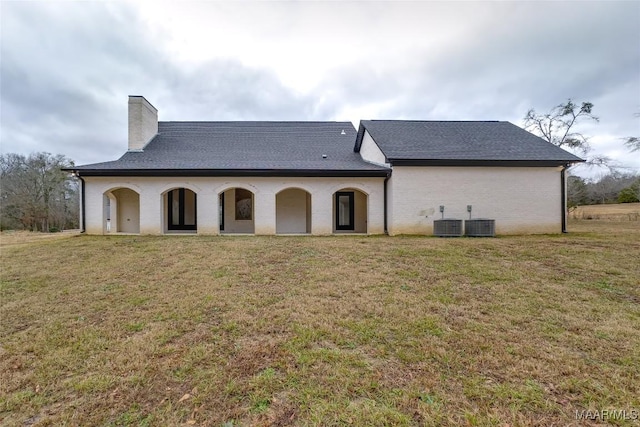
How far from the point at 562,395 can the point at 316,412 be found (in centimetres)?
221

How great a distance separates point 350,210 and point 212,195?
22.7ft

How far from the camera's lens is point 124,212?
45.2ft

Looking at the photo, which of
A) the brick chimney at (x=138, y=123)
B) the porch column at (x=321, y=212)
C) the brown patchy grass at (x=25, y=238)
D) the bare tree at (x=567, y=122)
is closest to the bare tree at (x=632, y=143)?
the bare tree at (x=567, y=122)

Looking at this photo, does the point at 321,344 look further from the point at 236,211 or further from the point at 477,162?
the point at 236,211

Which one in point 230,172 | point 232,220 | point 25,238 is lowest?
point 25,238

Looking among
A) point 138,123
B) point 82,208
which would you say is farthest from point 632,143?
point 82,208

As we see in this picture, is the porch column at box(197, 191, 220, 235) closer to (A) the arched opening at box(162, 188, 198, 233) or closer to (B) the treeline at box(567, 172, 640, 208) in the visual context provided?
(A) the arched opening at box(162, 188, 198, 233)

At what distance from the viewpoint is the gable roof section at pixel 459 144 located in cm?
1204

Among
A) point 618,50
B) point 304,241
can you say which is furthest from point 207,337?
point 618,50

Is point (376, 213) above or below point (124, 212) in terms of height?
below

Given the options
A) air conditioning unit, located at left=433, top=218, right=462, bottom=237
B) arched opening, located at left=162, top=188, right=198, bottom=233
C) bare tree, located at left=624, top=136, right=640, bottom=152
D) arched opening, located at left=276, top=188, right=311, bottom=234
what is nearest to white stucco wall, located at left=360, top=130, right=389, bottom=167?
air conditioning unit, located at left=433, top=218, right=462, bottom=237

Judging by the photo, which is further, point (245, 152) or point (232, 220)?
point (245, 152)

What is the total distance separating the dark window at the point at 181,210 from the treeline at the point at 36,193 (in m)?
20.3

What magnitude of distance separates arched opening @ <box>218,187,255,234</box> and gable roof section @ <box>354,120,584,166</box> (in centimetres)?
700
